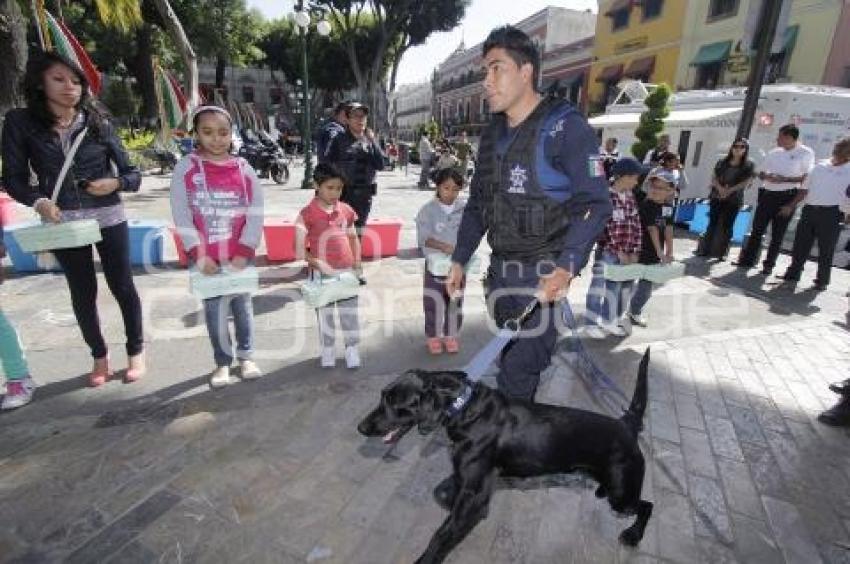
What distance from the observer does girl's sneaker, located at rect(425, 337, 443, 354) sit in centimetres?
432

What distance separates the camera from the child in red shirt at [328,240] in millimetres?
3686

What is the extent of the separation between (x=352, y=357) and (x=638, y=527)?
238 centimetres

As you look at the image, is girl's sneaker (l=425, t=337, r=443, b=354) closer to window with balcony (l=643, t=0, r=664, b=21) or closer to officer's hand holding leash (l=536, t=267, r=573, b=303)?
officer's hand holding leash (l=536, t=267, r=573, b=303)

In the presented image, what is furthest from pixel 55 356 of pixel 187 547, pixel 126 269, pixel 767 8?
pixel 767 8

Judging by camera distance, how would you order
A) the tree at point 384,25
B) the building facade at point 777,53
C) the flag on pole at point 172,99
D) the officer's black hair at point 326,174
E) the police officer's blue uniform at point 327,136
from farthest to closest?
the tree at point 384,25, the building facade at point 777,53, the flag on pole at point 172,99, the police officer's blue uniform at point 327,136, the officer's black hair at point 326,174

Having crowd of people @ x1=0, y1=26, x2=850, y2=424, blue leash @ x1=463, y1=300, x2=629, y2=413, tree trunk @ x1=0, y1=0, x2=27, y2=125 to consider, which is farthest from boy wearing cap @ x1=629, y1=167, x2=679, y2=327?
tree trunk @ x1=0, y1=0, x2=27, y2=125

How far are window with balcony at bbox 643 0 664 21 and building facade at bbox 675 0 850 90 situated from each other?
2.22 meters

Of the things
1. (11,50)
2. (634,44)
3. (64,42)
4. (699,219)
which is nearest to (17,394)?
(64,42)

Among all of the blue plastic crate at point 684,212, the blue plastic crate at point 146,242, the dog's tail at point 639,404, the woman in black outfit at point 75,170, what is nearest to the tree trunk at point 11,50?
the blue plastic crate at point 146,242

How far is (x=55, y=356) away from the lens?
396 centimetres

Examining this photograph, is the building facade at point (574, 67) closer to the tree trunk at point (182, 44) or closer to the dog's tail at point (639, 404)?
the tree trunk at point (182, 44)

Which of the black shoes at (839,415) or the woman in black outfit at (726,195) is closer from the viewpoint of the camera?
the black shoes at (839,415)

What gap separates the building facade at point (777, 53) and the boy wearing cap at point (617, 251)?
14766 mm

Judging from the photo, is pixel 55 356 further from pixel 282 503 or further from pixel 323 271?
pixel 282 503
